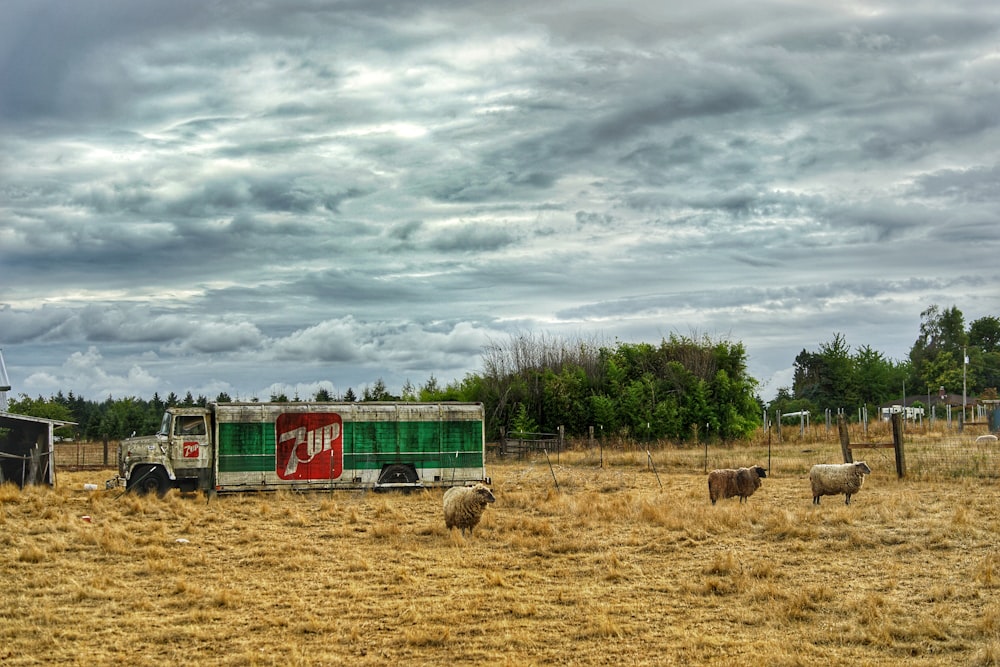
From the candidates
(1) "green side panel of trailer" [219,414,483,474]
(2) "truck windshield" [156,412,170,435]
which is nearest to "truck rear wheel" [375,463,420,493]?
(1) "green side panel of trailer" [219,414,483,474]

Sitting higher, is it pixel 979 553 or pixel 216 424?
pixel 216 424

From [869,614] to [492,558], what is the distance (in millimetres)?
6930

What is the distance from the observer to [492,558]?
16.5 m

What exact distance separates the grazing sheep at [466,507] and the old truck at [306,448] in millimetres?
8766

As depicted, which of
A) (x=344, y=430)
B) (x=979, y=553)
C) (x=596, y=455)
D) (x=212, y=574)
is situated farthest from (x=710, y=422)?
(x=212, y=574)

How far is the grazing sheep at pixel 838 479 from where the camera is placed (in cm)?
2167

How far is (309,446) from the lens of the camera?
27797 mm

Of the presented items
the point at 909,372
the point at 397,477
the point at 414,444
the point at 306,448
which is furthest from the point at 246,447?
the point at 909,372

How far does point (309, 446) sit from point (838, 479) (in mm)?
15483

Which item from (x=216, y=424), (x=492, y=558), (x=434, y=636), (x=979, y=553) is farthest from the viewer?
(x=216, y=424)

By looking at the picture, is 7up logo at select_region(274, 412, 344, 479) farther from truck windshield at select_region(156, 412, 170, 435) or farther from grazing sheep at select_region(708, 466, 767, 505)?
grazing sheep at select_region(708, 466, 767, 505)

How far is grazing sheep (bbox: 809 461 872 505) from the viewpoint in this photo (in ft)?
71.1

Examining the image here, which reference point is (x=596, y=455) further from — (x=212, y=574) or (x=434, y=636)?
(x=434, y=636)

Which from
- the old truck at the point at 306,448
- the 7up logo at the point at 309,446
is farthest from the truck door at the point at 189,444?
the 7up logo at the point at 309,446
